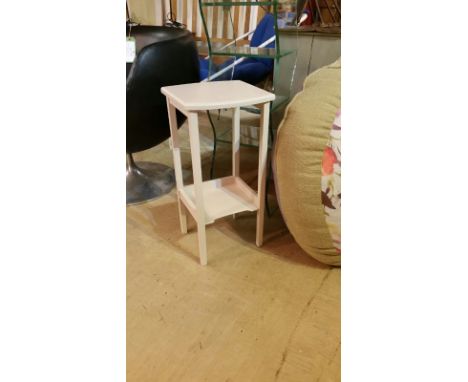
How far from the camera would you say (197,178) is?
1.04 metres

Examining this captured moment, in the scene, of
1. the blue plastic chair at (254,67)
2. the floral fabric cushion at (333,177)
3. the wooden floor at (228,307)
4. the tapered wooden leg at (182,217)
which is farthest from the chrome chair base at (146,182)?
the floral fabric cushion at (333,177)

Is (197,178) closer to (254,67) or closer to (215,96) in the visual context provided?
(215,96)

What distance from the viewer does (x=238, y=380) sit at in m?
0.79

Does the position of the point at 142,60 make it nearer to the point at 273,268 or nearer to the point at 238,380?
the point at 273,268

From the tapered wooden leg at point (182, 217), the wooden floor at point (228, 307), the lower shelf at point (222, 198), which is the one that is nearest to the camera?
the wooden floor at point (228, 307)

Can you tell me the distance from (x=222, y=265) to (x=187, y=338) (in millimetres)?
308

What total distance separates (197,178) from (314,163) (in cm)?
36

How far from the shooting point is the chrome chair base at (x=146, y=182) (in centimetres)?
159

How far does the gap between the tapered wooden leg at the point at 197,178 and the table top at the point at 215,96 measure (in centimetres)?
4

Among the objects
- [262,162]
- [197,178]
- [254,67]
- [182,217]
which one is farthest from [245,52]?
[182,217]

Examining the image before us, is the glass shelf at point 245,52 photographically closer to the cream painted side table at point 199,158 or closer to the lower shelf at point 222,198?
the cream painted side table at point 199,158

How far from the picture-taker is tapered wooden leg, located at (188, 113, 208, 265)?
96 centimetres

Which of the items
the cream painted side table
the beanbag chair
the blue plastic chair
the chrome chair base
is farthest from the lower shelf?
the blue plastic chair
